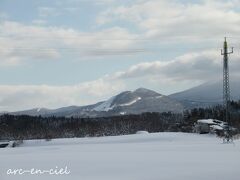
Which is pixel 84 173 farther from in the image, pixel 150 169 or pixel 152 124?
pixel 152 124

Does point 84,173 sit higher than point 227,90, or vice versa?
point 227,90

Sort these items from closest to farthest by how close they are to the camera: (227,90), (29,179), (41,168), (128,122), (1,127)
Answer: (29,179) < (41,168) < (227,90) < (1,127) < (128,122)

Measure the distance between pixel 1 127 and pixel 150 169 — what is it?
171793 mm

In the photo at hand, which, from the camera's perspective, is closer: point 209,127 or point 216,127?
point 216,127

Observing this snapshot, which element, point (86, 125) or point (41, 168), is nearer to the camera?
point (41, 168)

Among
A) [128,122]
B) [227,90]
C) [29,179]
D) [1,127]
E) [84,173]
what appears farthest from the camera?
[128,122]

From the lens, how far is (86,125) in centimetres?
18488

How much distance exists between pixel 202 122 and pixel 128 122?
121 metres

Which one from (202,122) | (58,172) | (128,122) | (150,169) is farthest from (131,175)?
(128,122)

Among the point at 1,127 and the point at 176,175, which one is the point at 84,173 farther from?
the point at 1,127

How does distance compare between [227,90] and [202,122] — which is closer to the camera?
[227,90]

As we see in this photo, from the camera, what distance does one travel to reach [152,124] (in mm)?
188375

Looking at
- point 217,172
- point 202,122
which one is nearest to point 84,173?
point 217,172

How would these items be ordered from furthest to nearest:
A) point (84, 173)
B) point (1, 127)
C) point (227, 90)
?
point (1, 127), point (227, 90), point (84, 173)
